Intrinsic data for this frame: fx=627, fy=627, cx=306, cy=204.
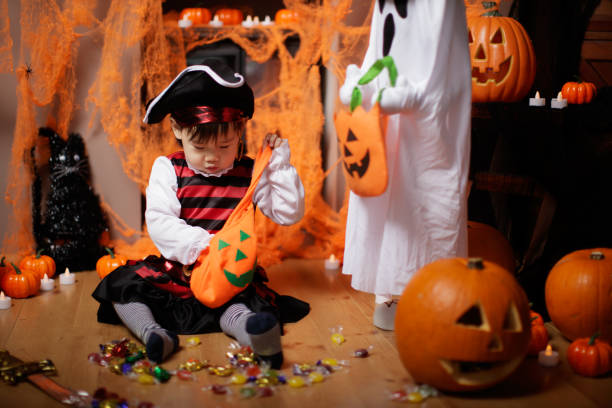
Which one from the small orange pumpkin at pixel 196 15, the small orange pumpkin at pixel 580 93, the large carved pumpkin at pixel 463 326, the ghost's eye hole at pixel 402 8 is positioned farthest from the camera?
the small orange pumpkin at pixel 196 15

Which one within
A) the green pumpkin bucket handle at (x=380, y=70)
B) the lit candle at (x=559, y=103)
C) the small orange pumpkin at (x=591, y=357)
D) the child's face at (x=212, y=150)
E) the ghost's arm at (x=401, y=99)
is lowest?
the small orange pumpkin at (x=591, y=357)

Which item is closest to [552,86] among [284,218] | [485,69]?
[485,69]

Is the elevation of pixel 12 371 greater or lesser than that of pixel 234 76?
lesser

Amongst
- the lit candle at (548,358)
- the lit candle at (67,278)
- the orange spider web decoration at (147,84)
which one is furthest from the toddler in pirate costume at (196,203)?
the lit candle at (548,358)

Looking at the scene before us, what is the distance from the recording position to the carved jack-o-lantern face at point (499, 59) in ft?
8.57

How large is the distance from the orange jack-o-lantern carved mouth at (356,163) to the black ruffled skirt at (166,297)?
639mm

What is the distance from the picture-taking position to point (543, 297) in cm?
248

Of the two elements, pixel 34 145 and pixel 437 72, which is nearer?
pixel 437 72

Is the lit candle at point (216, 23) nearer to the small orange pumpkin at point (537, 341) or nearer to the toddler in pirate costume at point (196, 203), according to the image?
the toddler in pirate costume at point (196, 203)

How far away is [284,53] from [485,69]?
1.02 m

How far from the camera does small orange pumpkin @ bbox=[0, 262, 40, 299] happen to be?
2525mm

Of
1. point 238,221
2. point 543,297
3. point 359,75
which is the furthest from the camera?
point 543,297

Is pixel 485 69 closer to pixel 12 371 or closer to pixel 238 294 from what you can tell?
pixel 238 294

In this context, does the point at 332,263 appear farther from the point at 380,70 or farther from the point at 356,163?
the point at 380,70
